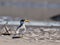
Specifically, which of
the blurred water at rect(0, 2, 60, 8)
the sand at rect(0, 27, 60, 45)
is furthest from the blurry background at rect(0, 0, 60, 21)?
the sand at rect(0, 27, 60, 45)

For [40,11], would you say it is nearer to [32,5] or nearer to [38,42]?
[32,5]

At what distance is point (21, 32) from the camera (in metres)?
7.11

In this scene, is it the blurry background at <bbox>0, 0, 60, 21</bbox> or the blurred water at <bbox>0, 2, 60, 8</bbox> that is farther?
the blurred water at <bbox>0, 2, 60, 8</bbox>

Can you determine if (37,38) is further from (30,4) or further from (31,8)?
(30,4)

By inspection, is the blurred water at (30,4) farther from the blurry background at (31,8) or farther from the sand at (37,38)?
the sand at (37,38)

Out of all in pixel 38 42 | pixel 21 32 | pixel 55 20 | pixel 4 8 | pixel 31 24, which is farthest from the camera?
pixel 4 8

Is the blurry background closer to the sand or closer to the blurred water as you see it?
the blurred water

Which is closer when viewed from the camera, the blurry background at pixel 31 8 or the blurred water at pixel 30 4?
the blurry background at pixel 31 8

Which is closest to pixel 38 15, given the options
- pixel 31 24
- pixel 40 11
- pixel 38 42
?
pixel 40 11

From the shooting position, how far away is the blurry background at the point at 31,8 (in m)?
10.3

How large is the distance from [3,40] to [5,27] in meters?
0.94

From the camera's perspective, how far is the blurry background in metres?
10.3

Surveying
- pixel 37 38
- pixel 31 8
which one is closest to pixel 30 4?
pixel 31 8

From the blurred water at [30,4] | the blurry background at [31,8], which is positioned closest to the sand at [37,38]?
the blurry background at [31,8]
